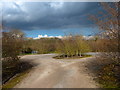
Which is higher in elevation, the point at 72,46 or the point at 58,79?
the point at 72,46

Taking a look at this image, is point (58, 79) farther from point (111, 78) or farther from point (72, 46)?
point (72, 46)

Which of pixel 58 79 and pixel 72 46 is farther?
pixel 72 46

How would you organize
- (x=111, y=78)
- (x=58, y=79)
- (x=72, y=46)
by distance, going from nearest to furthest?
1. (x=111, y=78)
2. (x=58, y=79)
3. (x=72, y=46)

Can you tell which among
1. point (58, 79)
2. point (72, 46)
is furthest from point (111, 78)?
point (72, 46)

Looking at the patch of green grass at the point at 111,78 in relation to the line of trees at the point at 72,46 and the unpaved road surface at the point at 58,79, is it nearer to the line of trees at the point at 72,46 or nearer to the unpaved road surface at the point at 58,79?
the unpaved road surface at the point at 58,79

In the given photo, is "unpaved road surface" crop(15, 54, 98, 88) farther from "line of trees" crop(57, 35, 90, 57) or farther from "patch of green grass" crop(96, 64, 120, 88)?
"line of trees" crop(57, 35, 90, 57)

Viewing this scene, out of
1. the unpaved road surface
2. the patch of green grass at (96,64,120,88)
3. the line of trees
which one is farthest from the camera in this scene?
the line of trees

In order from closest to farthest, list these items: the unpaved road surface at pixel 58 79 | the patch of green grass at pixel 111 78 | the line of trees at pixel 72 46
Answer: the patch of green grass at pixel 111 78, the unpaved road surface at pixel 58 79, the line of trees at pixel 72 46

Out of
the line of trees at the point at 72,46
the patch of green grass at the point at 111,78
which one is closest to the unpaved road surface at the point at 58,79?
the patch of green grass at the point at 111,78

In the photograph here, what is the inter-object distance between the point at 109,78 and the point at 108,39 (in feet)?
7.54

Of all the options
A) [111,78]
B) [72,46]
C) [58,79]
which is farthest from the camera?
[72,46]

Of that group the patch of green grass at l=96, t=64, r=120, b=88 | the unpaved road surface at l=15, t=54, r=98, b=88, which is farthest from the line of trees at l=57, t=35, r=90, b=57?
the patch of green grass at l=96, t=64, r=120, b=88

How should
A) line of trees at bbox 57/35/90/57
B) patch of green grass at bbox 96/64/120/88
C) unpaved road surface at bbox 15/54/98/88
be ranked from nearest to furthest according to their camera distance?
1. patch of green grass at bbox 96/64/120/88
2. unpaved road surface at bbox 15/54/98/88
3. line of trees at bbox 57/35/90/57

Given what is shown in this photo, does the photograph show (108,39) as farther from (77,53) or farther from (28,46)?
(28,46)
